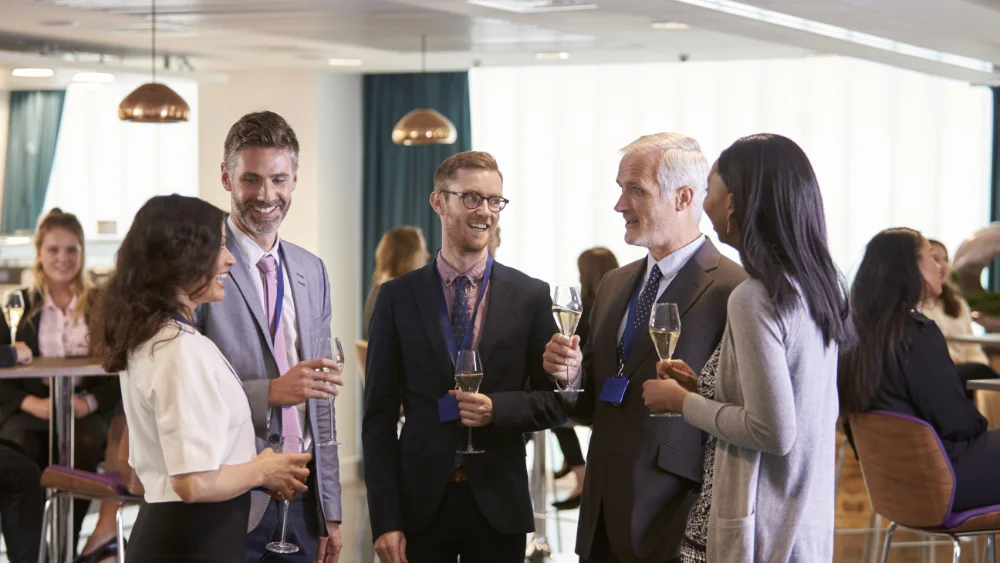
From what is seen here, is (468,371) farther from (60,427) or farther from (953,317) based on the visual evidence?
(953,317)

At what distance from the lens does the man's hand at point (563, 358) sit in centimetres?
267

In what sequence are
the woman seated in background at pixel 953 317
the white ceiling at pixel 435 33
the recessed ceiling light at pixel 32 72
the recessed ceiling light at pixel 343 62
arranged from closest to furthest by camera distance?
1. the woman seated in background at pixel 953 317
2. the white ceiling at pixel 435 33
3. the recessed ceiling light at pixel 343 62
4. the recessed ceiling light at pixel 32 72

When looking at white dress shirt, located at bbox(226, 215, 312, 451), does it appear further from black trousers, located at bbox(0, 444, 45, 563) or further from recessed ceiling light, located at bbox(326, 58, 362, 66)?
recessed ceiling light, located at bbox(326, 58, 362, 66)

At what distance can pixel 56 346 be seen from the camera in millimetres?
5652

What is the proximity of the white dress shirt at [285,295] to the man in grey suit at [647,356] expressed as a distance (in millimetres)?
595

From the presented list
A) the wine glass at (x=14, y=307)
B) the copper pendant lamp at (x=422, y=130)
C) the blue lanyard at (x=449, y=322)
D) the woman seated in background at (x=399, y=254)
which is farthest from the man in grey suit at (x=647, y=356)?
the copper pendant lamp at (x=422, y=130)

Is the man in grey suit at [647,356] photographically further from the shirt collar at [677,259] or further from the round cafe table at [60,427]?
the round cafe table at [60,427]

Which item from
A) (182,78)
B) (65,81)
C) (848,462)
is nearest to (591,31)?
(848,462)

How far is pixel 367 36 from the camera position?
8.29 metres

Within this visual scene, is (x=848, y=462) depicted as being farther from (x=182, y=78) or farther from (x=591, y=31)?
(x=182, y=78)

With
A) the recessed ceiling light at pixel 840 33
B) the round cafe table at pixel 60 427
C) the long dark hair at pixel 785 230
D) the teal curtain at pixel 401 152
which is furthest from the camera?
the teal curtain at pixel 401 152

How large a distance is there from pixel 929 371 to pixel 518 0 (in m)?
3.44

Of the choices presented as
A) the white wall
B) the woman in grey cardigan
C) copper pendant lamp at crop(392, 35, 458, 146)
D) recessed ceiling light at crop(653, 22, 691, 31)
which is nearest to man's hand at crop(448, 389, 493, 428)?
the woman in grey cardigan

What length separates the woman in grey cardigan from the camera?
2.33 m
